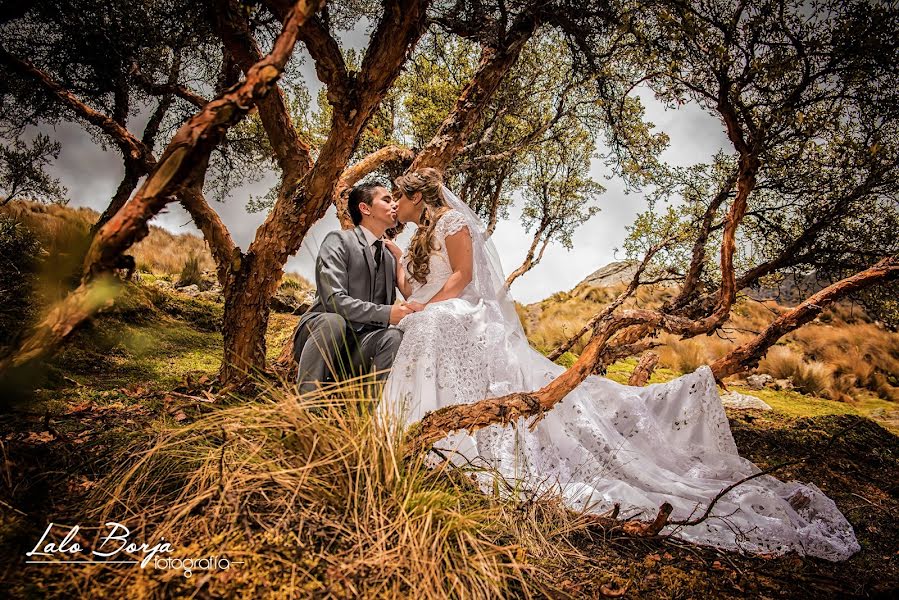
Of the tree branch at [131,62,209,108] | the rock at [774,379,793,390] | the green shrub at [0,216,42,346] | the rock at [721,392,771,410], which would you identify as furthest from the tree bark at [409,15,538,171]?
the rock at [774,379,793,390]

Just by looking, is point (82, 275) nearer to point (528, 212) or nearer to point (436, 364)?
point (436, 364)

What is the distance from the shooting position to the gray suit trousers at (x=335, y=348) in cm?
352

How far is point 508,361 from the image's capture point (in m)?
3.81

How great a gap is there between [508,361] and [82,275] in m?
2.97

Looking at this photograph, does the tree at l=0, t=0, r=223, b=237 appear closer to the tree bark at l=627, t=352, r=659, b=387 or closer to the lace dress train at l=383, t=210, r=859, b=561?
the lace dress train at l=383, t=210, r=859, b=561

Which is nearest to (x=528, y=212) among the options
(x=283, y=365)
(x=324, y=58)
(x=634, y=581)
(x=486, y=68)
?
(x=486, y=68)

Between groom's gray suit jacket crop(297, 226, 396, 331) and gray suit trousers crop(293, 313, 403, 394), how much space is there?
8cm

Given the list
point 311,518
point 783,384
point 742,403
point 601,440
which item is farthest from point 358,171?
point 783,384

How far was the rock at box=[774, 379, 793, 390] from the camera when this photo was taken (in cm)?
984

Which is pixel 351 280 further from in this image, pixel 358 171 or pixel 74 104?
pixel 74 104

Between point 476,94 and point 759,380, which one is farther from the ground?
point 476,94

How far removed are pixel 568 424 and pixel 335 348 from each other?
2087 millimetres

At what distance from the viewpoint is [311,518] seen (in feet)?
6.20
